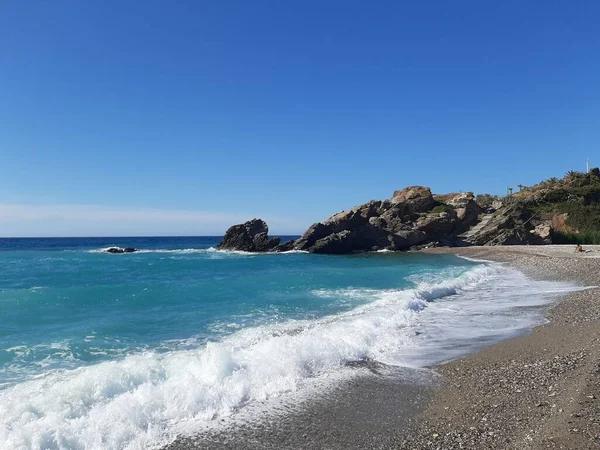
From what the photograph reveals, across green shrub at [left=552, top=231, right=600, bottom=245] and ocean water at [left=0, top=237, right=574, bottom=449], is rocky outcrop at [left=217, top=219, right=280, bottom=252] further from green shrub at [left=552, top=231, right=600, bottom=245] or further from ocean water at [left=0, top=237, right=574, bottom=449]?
ocean water at [left=0, top=237, right=574, bottom=449]

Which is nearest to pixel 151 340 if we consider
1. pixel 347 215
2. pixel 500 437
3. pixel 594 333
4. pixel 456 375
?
pixel 456 375

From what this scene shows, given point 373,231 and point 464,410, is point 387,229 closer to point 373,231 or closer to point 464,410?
point 373,231

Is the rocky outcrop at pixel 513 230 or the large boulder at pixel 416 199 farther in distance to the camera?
the large boulder at pixel 416 199

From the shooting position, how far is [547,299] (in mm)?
17219

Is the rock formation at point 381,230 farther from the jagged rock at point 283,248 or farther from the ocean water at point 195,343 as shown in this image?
the ocean water at point 195,343

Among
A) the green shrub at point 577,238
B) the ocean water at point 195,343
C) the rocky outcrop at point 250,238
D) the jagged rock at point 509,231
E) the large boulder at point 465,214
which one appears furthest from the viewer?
the rocky outcrop at point 250,238

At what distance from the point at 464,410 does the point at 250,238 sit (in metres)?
60.5

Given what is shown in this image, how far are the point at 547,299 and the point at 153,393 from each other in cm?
1597

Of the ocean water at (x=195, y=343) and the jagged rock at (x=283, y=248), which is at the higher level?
the jagged rock at (x=283, y=248)

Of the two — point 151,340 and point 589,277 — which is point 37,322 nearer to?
point 151,340

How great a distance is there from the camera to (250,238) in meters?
66.2

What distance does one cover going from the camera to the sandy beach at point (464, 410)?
5637 millimetres

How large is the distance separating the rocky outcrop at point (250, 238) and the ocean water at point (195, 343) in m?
40.6

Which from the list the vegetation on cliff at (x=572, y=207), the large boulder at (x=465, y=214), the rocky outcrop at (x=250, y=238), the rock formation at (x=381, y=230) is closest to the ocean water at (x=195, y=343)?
the rock formation at (x=381, y=230)
